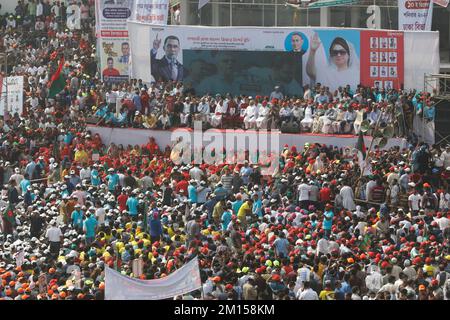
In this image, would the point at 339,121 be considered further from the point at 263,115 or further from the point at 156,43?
the point at 156,43

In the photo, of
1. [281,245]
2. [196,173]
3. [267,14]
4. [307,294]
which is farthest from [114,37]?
[307,294]

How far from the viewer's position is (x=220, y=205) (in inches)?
1291

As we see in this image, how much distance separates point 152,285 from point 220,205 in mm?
8165

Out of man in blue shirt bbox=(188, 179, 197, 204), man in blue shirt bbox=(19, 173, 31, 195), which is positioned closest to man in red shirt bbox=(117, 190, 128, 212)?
man in blue shirt bbox=(188, 179, 197, 204)

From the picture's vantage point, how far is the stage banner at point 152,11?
140 ft

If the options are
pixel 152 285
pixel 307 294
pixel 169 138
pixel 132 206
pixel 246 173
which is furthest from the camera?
pixel 169 138

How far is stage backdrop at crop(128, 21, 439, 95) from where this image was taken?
40.0m

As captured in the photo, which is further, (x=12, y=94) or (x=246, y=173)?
(x=12, y=94)

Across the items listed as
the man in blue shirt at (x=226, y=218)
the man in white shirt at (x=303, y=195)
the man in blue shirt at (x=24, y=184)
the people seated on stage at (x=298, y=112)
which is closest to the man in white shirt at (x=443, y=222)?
the man in white shirt at (x=303, y=195)

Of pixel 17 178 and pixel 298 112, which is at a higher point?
pixel 298 112

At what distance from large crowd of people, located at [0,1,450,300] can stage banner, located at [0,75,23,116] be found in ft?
0.94

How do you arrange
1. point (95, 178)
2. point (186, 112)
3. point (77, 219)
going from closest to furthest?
point (77, 219) → point (95, 178) → point (186, 112)

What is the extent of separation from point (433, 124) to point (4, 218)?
10310 mm

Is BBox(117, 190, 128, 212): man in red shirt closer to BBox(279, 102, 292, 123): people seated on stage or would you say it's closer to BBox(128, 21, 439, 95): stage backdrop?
BBox(279, 102, 292, 123): people seated on stage
